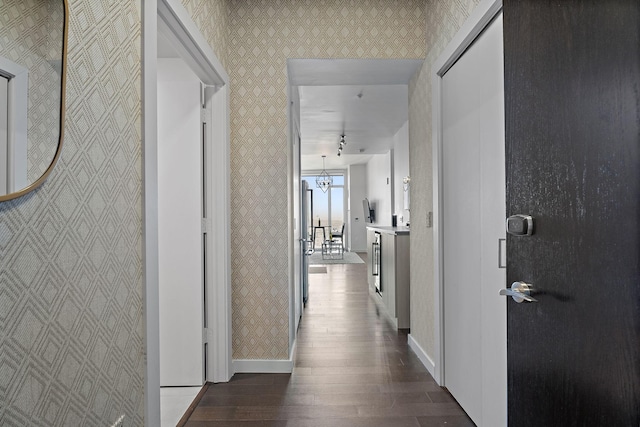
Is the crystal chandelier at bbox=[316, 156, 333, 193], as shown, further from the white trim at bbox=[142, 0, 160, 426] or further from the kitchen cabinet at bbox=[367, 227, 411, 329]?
the white trim at bbox=[142, 0, 160, 426]

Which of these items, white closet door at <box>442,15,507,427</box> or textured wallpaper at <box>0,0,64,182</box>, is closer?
textured wallpaper at <box>0,0,64,182</box>

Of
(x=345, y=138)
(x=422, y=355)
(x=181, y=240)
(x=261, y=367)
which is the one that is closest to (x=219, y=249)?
(x=181, y=240)

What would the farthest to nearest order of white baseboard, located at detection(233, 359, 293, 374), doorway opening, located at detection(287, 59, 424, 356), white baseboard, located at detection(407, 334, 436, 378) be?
doorway opening, located at detection(287, 59, 424, 356) < white baseboard, located at detection(233, 359, 293, 374) < white baseboard, located at detection(407, 334, 436, 378)

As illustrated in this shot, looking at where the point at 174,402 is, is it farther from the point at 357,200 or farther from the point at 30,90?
the point at 357,200

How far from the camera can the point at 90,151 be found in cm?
114

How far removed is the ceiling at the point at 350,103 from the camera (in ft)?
9.99

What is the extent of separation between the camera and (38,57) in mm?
908

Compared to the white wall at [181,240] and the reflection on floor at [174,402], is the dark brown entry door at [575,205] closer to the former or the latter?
the reflection on floor at [174,402]

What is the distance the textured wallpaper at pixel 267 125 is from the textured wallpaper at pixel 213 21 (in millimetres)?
150

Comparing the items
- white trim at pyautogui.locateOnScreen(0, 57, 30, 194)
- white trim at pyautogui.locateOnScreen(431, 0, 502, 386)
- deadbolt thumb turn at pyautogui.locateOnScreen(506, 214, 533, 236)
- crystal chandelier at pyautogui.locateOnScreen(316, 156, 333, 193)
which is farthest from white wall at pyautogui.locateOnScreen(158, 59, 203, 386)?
crystal chandelier at pyautogui.locateOnScreen(316, 156, 333, 193)

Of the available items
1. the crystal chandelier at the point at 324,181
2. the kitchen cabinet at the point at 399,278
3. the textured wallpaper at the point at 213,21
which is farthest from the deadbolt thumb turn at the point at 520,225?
the crystal chandelier at the point at 324,181

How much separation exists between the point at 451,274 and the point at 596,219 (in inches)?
65.4

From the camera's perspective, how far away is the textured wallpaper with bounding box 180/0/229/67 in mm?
2084

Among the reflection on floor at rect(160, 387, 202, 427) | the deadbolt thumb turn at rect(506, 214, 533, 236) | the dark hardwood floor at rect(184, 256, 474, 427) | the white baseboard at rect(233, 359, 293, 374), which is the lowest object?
the reflection on floor at rect(160, 387, 202, 427)
